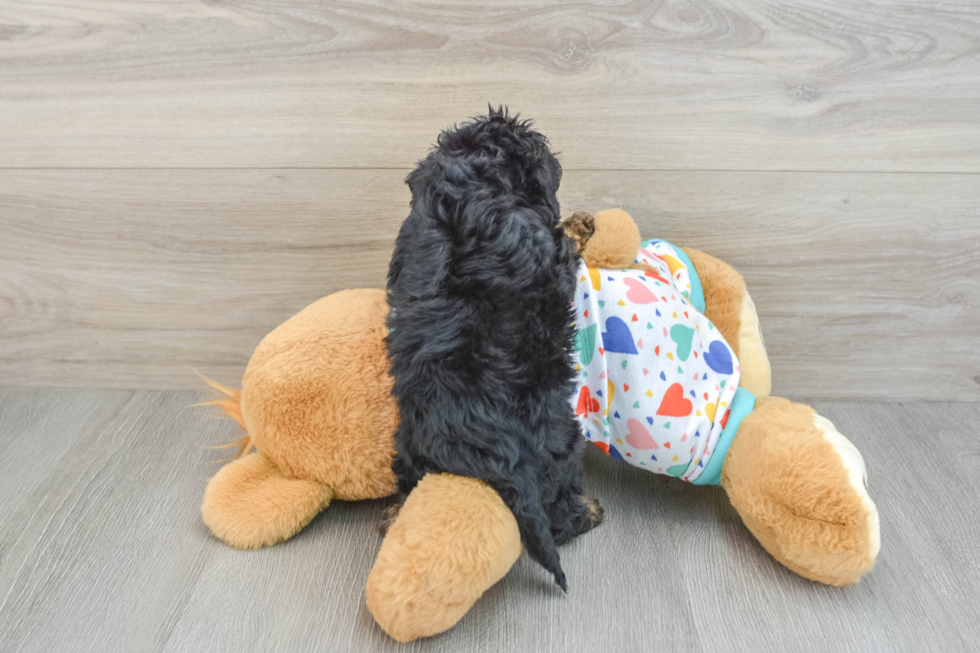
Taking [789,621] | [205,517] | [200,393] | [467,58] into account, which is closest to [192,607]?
[205,517]

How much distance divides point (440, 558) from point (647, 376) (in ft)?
0.83

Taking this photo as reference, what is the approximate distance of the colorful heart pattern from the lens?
0.61 meters

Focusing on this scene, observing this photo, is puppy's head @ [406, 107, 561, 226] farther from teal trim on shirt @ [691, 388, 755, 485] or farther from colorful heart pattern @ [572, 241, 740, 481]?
teal trim on shirt @ [691, 388, 755, 485]

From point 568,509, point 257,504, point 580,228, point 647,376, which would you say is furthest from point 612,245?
point 257,504

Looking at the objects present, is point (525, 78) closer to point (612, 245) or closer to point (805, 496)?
point (612, 245)

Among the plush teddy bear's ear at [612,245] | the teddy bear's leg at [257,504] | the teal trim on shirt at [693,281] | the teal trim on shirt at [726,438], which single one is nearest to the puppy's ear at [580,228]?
the plush teddy bear's ear at [612,245]

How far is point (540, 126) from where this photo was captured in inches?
30.1

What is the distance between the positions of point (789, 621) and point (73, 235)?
932 millimetres

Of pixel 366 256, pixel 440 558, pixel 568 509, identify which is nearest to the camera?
pixel 440 558

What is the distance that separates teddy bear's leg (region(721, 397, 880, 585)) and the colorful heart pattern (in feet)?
0.15

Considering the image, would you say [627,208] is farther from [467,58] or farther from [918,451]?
[918,451]

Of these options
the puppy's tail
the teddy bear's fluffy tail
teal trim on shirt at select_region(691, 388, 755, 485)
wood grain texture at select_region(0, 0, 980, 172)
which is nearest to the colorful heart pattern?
teal trim on shirt at select_region(691, 388, 755, 485)

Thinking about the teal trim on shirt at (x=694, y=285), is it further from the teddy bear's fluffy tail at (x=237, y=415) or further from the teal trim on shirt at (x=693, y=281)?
the teddy bear's fluffy tail at (x=237, y=415)

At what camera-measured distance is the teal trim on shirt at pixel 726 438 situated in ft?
2.08
